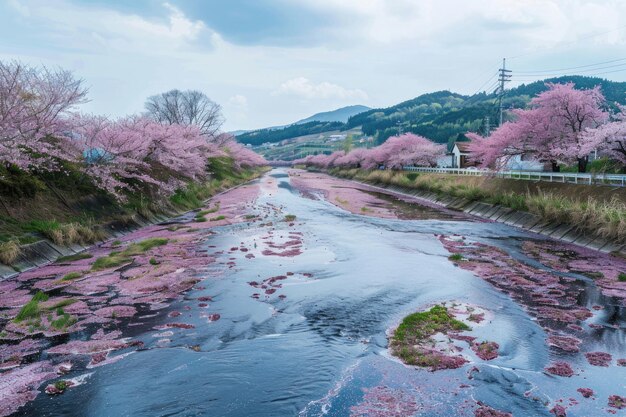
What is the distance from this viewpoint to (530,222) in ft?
85.3

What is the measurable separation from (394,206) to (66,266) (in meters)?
28.0

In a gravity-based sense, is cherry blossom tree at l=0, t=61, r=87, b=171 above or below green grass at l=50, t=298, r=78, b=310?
above

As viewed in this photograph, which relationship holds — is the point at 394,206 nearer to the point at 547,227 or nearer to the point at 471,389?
the point at 547,227

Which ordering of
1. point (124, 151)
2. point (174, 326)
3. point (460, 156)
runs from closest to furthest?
1. point (174, 326)
2. point (124, 151)
3. point (460, 156)

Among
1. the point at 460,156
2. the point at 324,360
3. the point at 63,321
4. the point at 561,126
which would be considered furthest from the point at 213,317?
the point at 460,156

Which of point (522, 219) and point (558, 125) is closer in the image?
point (522, 219)

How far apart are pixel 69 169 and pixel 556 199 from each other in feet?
92.7

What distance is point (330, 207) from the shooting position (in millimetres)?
38531

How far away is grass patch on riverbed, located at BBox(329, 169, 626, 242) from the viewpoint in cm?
1991

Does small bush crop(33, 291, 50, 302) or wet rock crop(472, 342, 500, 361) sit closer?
wet rock crop(472, 342, 500, 361)

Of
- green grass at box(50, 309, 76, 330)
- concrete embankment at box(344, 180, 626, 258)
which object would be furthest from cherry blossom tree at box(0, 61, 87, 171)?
concrete embankment at box(344, 180, 626, 258)

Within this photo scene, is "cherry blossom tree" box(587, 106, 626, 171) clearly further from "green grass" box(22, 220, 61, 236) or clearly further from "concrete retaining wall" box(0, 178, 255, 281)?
"green grass" box(22, 220, 61, 236)

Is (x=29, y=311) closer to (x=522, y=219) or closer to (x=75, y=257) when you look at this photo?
(x=75, y=257)

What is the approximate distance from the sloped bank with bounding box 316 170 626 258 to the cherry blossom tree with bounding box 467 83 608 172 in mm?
4046
